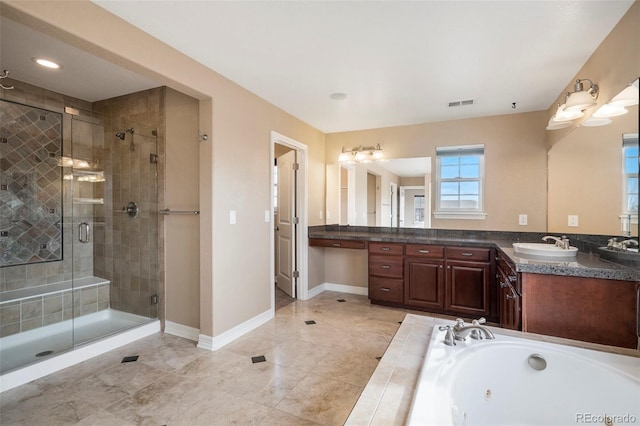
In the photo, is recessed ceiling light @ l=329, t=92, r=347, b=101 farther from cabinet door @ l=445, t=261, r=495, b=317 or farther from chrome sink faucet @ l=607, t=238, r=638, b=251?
chrome sink faucet @ l=607, t=238, r=638, b=251

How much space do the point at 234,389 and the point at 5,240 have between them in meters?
2.74

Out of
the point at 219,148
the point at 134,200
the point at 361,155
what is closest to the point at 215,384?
the point at 219,148

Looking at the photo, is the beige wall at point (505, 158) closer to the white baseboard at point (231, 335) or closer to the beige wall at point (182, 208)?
the white baseboard at point (231, 335)

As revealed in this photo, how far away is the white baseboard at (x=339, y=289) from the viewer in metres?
4.23

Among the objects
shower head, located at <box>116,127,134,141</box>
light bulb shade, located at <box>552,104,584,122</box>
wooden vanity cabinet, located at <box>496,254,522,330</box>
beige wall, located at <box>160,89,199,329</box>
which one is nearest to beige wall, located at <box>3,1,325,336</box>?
beige wall, located at <box>160,89,199,329</box>

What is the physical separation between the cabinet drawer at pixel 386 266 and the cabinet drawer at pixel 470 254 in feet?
1.86

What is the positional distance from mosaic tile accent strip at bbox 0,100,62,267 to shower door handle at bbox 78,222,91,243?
18cm

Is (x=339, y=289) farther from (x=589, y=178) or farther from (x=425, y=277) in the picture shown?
(x=589, y=178)

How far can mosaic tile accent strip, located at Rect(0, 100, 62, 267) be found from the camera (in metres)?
2.83

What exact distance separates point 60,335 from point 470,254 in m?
4.01

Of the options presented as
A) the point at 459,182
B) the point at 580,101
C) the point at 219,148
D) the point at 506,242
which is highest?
the point at 580,101

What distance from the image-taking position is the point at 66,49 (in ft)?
7.27

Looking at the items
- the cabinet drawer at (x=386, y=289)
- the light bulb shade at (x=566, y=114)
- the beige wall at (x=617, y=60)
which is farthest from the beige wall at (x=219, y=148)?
the beige wall at (x=617, y=60)

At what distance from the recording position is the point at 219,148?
2611 millimetres
